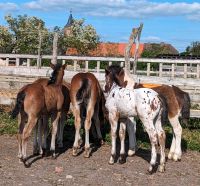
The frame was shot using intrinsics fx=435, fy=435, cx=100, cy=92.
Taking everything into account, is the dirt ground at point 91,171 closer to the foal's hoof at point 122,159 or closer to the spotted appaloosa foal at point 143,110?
the foal's hoof at point 122,159

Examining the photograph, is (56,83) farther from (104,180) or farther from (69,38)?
(69,38)

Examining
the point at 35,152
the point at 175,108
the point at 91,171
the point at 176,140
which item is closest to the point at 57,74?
the point at 35,152

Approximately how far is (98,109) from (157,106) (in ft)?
7.04

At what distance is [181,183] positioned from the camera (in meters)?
6.54

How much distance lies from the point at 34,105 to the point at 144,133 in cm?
362

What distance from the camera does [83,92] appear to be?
8.04 m

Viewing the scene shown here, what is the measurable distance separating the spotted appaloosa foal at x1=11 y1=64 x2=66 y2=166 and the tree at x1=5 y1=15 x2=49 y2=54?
28.2 metres

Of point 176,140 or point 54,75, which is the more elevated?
point 54,75

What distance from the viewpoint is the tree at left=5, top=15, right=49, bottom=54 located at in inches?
1566

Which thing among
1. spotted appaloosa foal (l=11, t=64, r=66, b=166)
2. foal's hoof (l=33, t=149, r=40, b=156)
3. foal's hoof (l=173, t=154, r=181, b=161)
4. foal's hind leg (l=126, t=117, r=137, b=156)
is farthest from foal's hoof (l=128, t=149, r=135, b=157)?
foal's hoof (l=33, t=149, r=40, b=156)

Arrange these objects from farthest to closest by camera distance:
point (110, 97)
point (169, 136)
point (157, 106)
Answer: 1. point (169, 136)
2. point (110, 97)
3. point (157, 106)

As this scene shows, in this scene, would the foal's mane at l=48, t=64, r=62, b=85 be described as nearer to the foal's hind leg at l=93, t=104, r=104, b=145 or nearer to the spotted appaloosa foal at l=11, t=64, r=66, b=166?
the spotted appaloosa foal at l=11, t=64, r=66, b=166

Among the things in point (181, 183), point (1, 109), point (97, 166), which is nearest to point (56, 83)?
point (97, 166)

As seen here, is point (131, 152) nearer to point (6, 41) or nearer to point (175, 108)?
point (175, 108)
